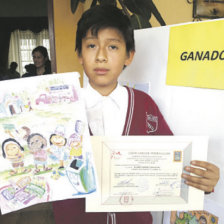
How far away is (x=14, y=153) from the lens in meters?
0.45

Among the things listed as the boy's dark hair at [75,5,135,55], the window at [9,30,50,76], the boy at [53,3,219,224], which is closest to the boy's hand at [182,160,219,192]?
the boy at [53,3,219,224]

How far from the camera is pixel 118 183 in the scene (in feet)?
1.70

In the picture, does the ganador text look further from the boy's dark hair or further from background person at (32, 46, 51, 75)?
background person at (32, 46, 51, 75)

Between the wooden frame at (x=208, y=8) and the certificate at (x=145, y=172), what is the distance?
58.7 inches

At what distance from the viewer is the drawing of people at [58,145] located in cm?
46

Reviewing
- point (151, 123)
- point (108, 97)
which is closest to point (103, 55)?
point (108, 97)

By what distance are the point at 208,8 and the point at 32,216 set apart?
1.96 meters

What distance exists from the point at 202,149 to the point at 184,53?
0.25 metres

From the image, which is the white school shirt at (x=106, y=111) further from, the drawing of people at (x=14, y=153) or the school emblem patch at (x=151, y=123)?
the drawing of people at (x=14, y=153)

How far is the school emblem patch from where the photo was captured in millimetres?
625

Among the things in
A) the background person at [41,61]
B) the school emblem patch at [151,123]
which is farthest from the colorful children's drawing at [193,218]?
the background person at [41,61]

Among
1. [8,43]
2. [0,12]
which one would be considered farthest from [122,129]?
[8,43]

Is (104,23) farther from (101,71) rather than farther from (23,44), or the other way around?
(23,44)

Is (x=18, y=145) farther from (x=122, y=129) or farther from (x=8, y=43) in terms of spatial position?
(x=8, y=43)
